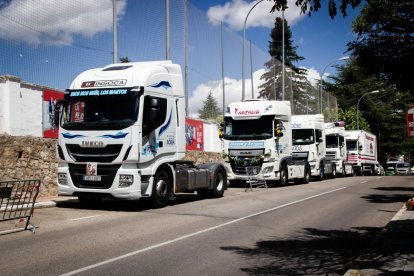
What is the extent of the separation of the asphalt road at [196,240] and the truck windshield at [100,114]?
218 centimetres

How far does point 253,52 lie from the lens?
3247cm

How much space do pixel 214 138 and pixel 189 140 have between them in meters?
3.74

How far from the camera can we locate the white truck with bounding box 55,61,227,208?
12.0 meters

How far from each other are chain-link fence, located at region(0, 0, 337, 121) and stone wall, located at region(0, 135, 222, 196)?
1961mm

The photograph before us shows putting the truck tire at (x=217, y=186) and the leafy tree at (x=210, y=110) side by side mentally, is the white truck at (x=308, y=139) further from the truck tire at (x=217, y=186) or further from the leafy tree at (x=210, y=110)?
the truck tire at (x=217, y=186)

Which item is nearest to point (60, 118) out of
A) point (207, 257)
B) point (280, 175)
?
point (207, 257)

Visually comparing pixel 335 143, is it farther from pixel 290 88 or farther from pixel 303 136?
pixel 303 136

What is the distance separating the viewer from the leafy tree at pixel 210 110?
1142 inches

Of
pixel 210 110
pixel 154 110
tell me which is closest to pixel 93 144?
pixel 154 110

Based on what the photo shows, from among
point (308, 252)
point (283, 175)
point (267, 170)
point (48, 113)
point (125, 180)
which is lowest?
point (308, 252)

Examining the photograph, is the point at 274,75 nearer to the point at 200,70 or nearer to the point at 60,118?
the point at 200,70

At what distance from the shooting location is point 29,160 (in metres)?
15.7

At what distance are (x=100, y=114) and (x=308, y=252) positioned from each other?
7070mm

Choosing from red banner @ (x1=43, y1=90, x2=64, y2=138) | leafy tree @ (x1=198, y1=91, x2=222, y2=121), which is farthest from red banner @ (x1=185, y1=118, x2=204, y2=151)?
red banner @ (x1=43, y1=90, x2=64, y2=138)
